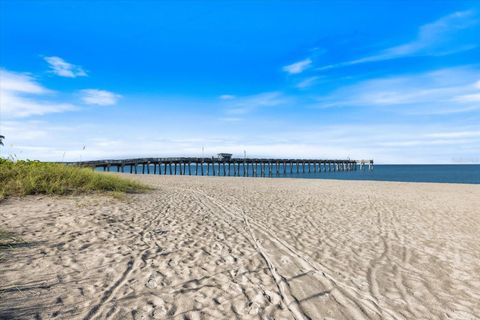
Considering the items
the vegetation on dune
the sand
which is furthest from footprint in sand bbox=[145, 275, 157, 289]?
the vegetation on dune

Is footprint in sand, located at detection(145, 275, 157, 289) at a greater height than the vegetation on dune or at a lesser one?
lesser

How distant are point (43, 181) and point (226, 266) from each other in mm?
9110

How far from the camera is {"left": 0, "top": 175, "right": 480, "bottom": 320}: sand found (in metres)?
3.77

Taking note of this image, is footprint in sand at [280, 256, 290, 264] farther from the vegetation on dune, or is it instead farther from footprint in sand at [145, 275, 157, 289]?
the vegetation on dune

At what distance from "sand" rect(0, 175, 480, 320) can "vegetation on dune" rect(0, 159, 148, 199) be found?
97cm

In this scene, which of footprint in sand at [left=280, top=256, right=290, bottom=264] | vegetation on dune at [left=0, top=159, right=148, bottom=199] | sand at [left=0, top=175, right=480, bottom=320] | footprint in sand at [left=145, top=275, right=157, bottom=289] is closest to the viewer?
sand at [left=0, top=175, right=480, bottom=320]

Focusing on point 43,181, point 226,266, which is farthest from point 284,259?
point 43,181

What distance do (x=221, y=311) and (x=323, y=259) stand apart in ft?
9.16

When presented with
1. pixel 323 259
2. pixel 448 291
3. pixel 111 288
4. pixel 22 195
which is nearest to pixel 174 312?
pixel 111 288

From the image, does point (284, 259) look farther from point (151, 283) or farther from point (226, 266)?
point (151, 283)

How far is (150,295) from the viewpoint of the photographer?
397 centimetres

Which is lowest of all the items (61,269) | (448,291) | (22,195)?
(448,291)

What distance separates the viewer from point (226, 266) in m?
5.11

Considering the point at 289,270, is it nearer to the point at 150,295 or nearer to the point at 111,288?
the point at 150,295
